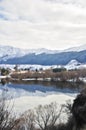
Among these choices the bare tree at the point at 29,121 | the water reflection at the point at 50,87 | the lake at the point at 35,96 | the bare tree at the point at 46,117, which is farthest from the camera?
the water reflection at the point at 50,87

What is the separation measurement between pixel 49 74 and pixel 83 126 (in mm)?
96718

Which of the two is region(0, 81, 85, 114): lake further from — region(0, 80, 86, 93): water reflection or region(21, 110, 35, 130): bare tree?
region(21, 110, 35, 130): bare tree

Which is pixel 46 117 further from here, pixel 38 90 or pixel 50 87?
pixel 50 87

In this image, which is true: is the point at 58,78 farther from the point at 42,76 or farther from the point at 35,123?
the point at 35,123

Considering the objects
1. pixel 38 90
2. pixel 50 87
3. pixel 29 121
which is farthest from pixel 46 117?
pixel 50 87

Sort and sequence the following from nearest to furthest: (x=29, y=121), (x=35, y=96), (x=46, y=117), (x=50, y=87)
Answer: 1. (x=29, y=121)
2. (x=46, y=117)
3. (x=35, y=96)
4. (x=50, y=87)

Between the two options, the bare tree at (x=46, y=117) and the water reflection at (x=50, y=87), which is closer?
the bare tree at (x=46, y=117)

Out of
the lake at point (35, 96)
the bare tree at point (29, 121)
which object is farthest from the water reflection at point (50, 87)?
the bare tree at point (29, 121)

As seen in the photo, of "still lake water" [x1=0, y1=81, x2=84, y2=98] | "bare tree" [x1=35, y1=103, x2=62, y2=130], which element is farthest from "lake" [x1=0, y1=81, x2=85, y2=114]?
"bare tree" [x1=35, y1=103, x2=62, y2=130]

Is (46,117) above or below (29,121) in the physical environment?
below

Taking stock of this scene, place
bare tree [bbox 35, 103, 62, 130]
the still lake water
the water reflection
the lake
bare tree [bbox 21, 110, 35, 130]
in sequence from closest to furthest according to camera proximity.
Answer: bare tree [bbox 21, 110, 35, 130] → bare tree [bbox 35, 103, 62, 130] → the lake → the still lake water → the water reflection

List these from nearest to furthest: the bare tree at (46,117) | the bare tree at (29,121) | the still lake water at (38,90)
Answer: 1. the bare tree at (29,121)
2. the bare tree at (46,117)
3. the still lake water at (38,90)

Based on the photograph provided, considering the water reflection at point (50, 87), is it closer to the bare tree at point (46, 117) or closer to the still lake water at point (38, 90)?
the still lake water at point (38, 90)

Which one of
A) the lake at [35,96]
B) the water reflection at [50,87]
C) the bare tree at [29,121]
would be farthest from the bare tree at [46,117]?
the water reflection at [50,87]
